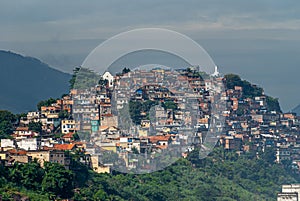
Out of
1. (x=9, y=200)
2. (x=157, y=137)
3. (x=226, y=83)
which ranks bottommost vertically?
(x=9, y=200)

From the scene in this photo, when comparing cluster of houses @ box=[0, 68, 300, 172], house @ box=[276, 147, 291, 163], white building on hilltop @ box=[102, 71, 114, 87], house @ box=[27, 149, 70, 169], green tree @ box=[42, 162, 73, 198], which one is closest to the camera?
green tree @ box=[42, 162, 73, 198]

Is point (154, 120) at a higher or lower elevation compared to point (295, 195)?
higher

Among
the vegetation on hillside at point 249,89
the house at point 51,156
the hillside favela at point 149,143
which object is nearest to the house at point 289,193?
the hillside favela at point 149,143

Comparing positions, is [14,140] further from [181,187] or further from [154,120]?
[154,120]

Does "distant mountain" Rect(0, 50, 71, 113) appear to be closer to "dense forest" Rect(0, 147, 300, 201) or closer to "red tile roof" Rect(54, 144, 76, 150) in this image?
"dense forest" Rect(0, 147, 300, 201)

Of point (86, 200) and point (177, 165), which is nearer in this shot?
point (86, 200)

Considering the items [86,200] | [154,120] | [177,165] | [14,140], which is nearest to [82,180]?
[86,200]

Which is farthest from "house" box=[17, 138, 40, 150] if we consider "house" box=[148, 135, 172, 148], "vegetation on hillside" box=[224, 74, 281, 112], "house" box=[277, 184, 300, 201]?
"vegetation on hillside" box=[224, 74, 281, 112]
